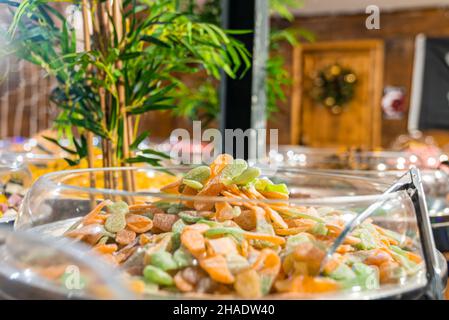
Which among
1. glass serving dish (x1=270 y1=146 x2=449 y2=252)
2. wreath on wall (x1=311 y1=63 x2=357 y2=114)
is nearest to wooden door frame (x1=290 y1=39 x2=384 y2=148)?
wreath on wall (x1=311 y1=63 x2=357 y2=114)

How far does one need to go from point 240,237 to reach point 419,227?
22 cm

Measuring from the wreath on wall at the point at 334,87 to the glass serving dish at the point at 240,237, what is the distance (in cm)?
738

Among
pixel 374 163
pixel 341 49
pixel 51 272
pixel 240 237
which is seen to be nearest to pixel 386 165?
pixel 374 163

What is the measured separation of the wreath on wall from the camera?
25.8ft

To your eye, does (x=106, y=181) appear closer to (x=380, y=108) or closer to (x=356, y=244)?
(x=356, y=244)

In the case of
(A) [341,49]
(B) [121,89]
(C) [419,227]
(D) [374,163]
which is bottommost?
(D) [374,163]

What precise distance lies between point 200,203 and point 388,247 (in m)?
0.25

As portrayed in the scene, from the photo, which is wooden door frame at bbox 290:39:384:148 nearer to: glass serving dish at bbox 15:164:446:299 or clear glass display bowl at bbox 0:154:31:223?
clear glass display bowl at bbox 0:154:31:223

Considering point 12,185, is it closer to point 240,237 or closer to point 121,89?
point 121,89

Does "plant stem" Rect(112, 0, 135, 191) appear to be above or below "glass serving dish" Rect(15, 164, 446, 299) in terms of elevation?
above

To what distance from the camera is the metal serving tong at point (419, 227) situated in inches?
22.9

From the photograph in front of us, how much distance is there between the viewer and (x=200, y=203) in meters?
0.59

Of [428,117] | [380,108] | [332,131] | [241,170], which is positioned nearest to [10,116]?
[332,131]

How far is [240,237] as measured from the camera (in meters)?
0.58
